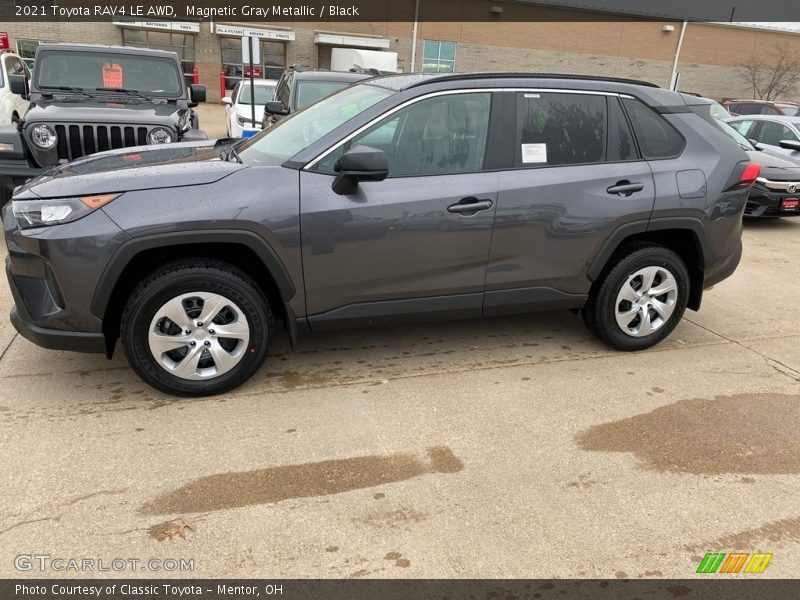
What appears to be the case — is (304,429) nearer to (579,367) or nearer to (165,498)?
(165,498)

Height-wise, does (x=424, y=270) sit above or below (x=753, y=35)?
below

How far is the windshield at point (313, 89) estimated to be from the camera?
8.91 m

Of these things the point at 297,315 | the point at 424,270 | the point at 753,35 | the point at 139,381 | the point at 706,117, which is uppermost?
the point at 753,35

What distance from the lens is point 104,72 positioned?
24.5ft

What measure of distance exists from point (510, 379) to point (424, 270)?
36.6 inches

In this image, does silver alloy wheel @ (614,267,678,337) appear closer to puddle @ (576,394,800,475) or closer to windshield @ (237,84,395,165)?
puddle @ (576,394,800,475)

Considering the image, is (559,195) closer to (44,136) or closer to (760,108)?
(44,136)

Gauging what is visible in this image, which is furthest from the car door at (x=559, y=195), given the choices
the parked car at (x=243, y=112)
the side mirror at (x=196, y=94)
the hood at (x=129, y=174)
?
the parked car at (x=243, y=112)

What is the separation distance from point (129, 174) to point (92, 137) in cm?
369

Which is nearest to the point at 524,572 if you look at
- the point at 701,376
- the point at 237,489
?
the point at 237,489

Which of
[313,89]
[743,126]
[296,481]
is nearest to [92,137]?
[313,89]

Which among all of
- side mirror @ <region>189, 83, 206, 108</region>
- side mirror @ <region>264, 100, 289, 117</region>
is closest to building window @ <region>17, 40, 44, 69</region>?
side mirror @ <region>189, 83, 206, 108</region>

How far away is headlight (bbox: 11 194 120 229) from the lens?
10.3ft

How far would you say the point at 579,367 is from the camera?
13.7 ft
